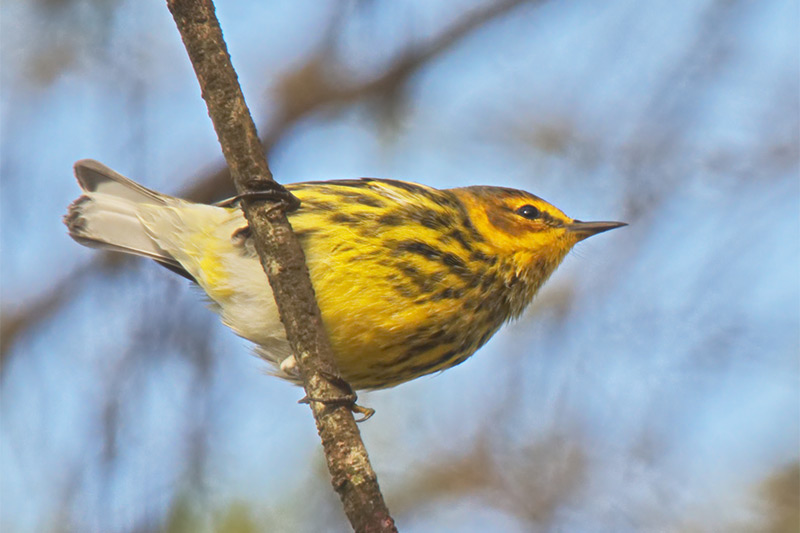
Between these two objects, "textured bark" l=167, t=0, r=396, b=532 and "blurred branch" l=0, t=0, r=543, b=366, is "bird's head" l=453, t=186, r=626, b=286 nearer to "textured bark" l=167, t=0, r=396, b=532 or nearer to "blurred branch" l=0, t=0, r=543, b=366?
"textured bark" l=167, t=0, r=396, b=532

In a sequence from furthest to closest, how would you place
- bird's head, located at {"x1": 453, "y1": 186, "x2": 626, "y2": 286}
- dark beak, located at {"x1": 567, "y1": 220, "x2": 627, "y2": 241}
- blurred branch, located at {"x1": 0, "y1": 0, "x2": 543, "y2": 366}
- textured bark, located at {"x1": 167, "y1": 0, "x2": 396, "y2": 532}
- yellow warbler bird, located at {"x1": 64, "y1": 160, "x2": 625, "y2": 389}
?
blurred branch, located at {"x1": 0, "y1": 0, "x2": 543, "y2": 366} < dark beak, located at {"x1": 567, "y1": 220, "x2": 627, "y2": 241} < bird's head, located at {"x1": 453, "y1": 186, "x2": 626, "y2": 286} < yellow warbler bird, located at {"x1": 64, "y1": 160, "x2": 625, "y2": 389} < textured bark, located at {"x1": 167, "y1": 0, "x2": 396, "y2": 532}

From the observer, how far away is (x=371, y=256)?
3.94m

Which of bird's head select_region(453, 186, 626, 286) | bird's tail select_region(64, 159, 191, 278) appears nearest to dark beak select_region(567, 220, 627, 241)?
bird's head select_region(453, 186, 626, 286)

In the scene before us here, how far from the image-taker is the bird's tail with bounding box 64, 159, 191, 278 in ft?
14.8

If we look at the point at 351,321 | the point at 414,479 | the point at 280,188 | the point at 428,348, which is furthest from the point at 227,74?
the point at 414,479

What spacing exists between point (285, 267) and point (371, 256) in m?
0.82

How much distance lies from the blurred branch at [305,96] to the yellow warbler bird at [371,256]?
1.33 meters

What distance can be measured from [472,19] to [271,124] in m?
1.73

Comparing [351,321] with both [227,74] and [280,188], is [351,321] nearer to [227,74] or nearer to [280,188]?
[280,188]

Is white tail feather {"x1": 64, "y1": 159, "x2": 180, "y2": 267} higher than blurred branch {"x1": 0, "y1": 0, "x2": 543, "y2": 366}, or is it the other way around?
blurred branch {"x1": 0, "y1": 0, "x2": 543, "y2": 366}

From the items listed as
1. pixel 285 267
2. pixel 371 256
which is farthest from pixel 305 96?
pixel 285 267

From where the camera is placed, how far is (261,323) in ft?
13.5

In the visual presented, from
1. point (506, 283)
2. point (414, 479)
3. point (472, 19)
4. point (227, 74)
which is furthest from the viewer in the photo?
point (472, 19)

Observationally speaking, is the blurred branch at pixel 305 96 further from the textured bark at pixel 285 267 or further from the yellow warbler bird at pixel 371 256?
the textured bark at pixel 285 267
